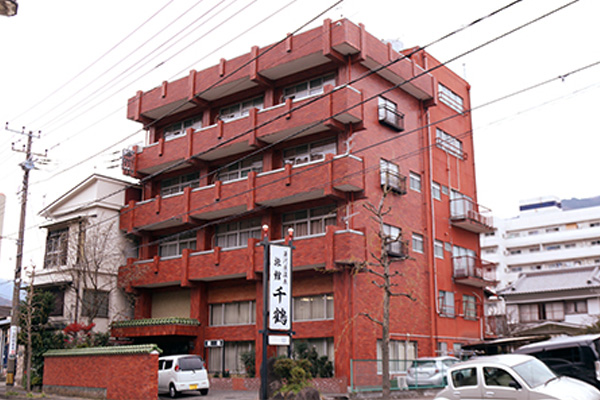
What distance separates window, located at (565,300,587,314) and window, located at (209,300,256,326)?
30.3 metres

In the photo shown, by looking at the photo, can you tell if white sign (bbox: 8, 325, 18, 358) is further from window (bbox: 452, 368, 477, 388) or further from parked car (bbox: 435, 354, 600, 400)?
window (bbox: 452, 368, 477, 388)

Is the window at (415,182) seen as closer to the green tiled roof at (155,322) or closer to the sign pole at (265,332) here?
the green tiled roof at (155,322)

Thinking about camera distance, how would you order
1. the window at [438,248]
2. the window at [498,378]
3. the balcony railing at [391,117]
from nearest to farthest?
1. the window at [498,378]
2. the balcony railing at [391,117]
3. the window at [438,248]

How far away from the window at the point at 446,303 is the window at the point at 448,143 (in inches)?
329

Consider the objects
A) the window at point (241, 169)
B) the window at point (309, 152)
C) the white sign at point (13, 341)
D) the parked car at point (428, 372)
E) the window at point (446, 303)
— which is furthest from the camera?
the window at point (241, 169)

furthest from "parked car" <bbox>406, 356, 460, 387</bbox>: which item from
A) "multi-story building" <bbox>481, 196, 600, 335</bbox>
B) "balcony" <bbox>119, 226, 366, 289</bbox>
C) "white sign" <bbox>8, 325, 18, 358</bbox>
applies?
"white sign" <bbox>8, 325, 18, 358</bbox>

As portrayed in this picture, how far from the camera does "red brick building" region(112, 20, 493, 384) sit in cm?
2880

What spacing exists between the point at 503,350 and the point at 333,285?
9.72m

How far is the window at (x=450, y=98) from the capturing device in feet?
124

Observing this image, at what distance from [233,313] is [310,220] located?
663 cm

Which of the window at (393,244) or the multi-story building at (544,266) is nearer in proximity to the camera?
the window at (393,244)

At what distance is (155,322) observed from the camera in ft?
106

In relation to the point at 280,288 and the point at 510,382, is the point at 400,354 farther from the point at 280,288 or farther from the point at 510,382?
the point at 510,382

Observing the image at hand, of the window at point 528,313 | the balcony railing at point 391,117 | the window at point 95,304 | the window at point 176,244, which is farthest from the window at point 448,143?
the window at point 95,304
